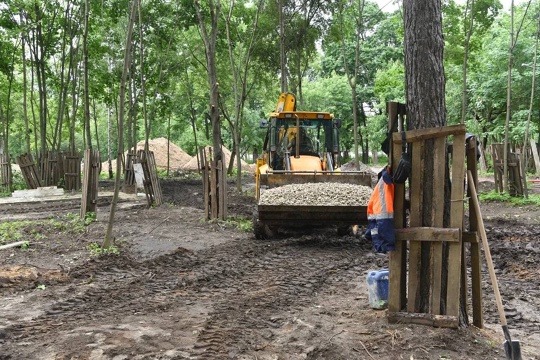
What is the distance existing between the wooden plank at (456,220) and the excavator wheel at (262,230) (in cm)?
589

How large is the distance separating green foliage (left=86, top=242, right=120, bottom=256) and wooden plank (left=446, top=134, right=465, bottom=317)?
5.81 metres

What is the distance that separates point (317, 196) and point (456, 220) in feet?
16.4

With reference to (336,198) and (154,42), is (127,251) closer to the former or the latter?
(336,198)

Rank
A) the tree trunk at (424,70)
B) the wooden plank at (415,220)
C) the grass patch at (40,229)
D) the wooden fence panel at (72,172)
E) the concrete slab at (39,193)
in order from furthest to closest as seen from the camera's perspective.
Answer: the wooden fence panel at (72,172), the concrete slab at (39,193), the grass patch at (40,229), the tree trunk at (424,70), the wooden plank at (415,220)

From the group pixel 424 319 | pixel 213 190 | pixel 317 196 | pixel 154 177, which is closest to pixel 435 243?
pixel 424 319

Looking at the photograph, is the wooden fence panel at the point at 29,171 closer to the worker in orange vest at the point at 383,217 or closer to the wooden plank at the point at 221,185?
the wooden plank at the point at 221,185

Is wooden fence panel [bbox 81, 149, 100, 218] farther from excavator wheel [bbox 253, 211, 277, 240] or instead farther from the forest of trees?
excavator wheel [bbox 253, 211, 277, 240]

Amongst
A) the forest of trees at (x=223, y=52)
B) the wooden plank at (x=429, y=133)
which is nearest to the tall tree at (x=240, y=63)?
the forest of trees at (x=223, y=52)

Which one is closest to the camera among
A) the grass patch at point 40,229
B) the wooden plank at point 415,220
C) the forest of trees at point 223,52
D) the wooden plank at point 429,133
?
the wooden plank at point 429,133

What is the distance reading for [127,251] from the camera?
920cm

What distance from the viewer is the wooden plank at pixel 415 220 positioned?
4943 mm

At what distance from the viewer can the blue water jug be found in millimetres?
5461

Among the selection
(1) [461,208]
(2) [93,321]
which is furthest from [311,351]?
(2) [93,321]

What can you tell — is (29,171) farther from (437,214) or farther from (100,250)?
(437,214)
